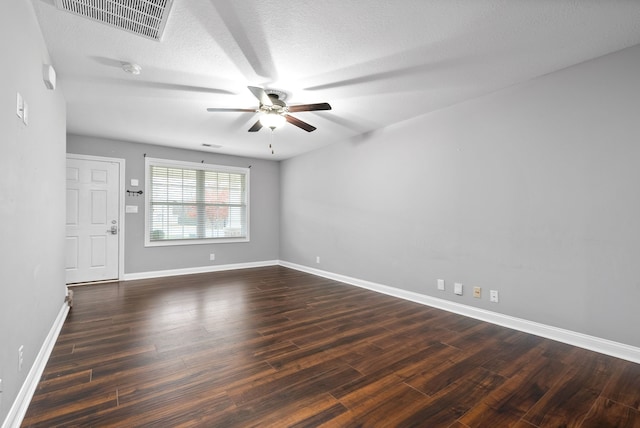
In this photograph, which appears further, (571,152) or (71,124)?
(71,124)

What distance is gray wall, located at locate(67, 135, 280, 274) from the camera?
5.21 metres

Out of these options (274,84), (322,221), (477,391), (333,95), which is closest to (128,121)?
(274,84)

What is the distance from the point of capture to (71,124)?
4324 mm

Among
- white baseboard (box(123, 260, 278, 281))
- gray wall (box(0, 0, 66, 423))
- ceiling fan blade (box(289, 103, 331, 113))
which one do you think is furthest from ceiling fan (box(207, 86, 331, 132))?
white baseboard (box(123, 260, 278, 281))

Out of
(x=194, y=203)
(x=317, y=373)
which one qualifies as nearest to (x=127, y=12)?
(x=317, y=373)

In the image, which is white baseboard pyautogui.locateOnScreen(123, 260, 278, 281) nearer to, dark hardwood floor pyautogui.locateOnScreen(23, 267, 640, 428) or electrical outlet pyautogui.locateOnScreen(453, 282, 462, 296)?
dark hardwood floor pyautogui.locateOnScreen(23, 267, 640, 428)

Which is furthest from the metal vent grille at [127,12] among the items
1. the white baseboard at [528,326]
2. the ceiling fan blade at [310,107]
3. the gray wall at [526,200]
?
the white baseboard at [528,326]

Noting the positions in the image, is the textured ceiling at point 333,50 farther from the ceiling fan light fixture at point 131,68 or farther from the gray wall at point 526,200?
the gray wall at point 526,200

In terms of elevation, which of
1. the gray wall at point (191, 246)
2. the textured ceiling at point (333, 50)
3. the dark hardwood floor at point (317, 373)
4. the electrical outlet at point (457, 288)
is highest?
the textured ceiling at point (333, 50)

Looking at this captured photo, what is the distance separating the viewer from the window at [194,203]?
18.1ft

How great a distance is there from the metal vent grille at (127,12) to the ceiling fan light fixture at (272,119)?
1.24m

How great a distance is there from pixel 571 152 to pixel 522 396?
2125 mm

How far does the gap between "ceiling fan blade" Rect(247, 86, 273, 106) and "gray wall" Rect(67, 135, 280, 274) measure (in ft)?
11.9

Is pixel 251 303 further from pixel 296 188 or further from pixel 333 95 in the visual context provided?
pixel 296 188
